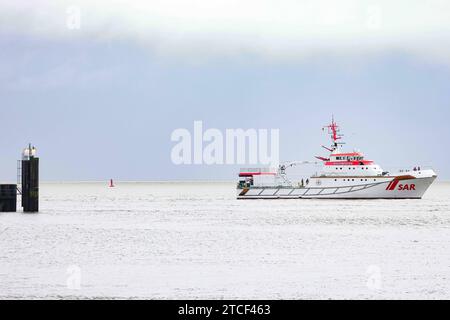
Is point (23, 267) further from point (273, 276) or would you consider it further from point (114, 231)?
point (114, 231)

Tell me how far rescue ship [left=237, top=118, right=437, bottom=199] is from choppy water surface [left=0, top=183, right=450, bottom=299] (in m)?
32.5

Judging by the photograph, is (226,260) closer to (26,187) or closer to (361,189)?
(26,187)

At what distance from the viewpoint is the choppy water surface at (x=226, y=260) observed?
26.7 meters

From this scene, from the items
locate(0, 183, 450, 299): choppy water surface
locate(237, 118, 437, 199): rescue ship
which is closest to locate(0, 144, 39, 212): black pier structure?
locate(0, 183, 450, 299): choppy water surface

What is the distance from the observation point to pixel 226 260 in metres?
35.7

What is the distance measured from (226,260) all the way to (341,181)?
6302 cm

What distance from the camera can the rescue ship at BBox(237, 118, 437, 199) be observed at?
9519 cm

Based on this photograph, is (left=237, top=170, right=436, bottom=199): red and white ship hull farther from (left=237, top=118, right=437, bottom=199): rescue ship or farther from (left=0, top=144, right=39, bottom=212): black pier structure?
(left=0, top=144, right=39, bottom=212): black pier structure
